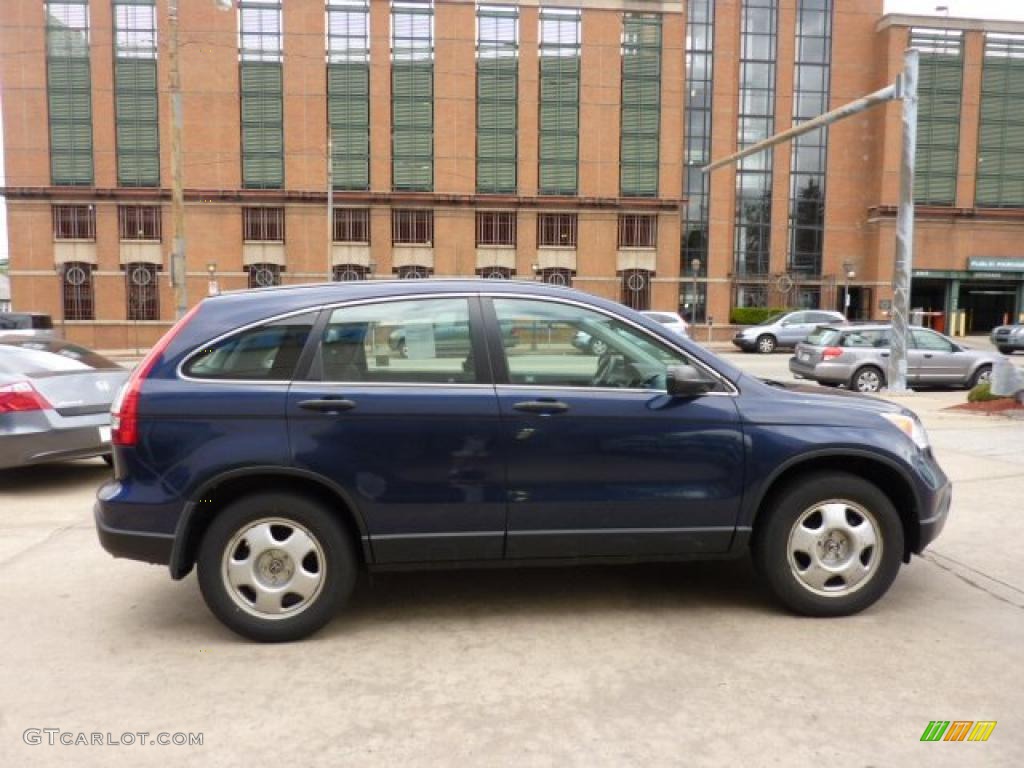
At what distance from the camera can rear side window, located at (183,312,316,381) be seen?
3812 millimetres

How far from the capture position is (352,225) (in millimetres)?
37250

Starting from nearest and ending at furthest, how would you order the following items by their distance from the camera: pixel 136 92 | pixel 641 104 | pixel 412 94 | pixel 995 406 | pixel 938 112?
pixel 995 406, pixel 136 92, pixel 412 94, pixel 641 104, pixel 938 112

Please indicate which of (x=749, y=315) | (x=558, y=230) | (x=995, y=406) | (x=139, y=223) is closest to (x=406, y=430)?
(x=995, y=406)

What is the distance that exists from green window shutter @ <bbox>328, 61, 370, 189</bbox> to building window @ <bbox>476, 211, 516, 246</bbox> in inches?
223

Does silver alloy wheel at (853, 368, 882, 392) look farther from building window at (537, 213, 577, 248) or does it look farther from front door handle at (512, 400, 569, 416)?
building window at (537, 213, 577, 248)

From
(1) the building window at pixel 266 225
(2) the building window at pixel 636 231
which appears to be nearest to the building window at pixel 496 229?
(2) the building window at pixel 636 231

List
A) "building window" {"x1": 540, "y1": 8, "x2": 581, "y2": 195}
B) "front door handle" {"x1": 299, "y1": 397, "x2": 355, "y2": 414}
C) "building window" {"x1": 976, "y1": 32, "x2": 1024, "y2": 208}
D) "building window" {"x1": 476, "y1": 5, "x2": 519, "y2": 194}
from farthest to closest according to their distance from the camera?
"building window" {"x1": 976, "y1": 32, "x2": 1024, "y2": 208} < "building window" {"x1": 540, "y1": 8, "x2": 581, "y2": 195} < "building window" {"x1": 476, "y1": 5, "x2": 519, "y2": 194} < "front door handle" {"x1": 299, "y1": 397, "x2": 355, "y2": 414}

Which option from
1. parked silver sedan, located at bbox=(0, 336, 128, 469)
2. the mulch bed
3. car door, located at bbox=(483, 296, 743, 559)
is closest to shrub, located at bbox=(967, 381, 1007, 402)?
the mulch bed

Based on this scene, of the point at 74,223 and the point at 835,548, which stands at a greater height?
the point at 74,223

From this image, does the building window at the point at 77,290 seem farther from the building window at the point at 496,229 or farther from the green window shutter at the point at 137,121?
the building window at the point at 496,229

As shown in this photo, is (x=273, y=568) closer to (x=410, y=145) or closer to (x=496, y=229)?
(x=496, y=229)

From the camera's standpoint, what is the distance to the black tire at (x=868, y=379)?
50.8 ft

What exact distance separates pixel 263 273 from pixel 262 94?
8088 mm

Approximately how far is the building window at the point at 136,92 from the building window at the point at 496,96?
14.4 metres
